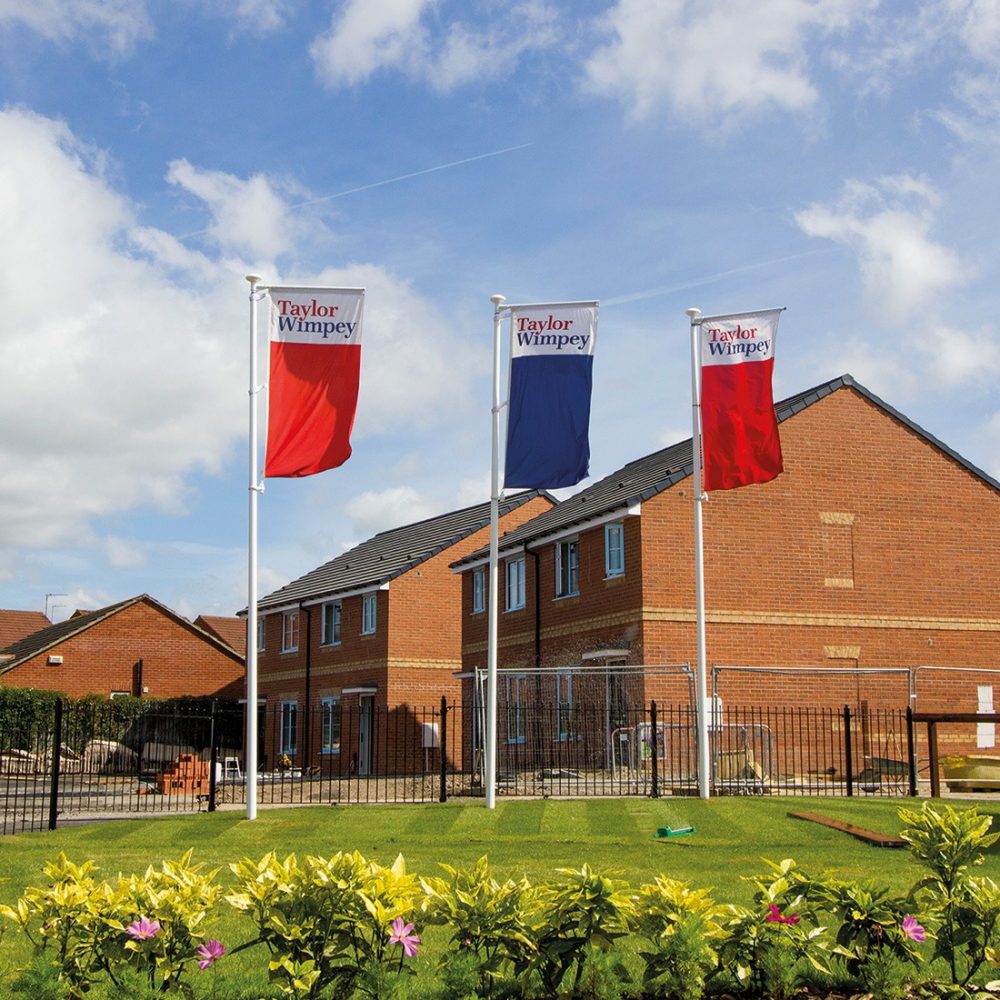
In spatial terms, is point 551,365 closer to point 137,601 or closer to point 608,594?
point 608,594

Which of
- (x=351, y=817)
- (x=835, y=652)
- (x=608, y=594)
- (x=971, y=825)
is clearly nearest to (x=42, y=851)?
(x=351, y=817)

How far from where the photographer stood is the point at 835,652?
98.6 feet

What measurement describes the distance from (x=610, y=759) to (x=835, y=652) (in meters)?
7.01

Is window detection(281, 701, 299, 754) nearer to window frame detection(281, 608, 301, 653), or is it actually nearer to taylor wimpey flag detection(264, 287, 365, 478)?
window frame detection(281, 608, 301, 653)

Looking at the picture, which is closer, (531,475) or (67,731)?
(531,475)

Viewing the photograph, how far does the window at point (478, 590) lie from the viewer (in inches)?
1519

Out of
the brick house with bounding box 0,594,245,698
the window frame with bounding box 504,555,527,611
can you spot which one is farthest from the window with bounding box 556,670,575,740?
the brick house with bounding box 0,594,245,698

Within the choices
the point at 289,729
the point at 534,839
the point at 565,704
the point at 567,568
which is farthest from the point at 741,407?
the point at 289,729

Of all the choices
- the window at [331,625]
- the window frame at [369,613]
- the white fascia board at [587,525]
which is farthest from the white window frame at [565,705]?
the window at [331,625]

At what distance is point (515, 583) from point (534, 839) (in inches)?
826

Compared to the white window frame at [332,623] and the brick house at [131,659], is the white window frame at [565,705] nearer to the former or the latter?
the white window frame at [332,623]

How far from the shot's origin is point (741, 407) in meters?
20.4

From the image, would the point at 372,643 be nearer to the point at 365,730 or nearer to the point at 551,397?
the point at 365,730

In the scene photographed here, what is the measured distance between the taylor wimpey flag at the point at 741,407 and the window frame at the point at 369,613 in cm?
2413
